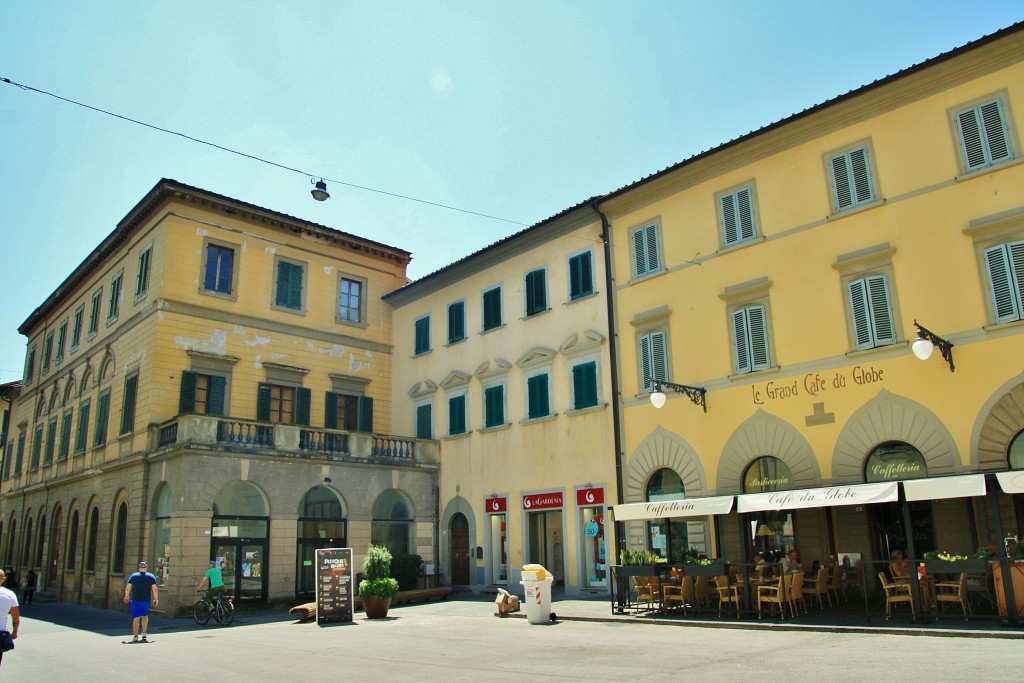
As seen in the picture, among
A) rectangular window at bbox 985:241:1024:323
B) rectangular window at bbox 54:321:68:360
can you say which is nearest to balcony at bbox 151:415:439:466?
rectangular window at bbox 54:321:68:360

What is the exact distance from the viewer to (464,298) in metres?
28.7

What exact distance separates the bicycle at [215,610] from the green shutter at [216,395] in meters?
7.51

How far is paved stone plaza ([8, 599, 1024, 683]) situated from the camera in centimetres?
970

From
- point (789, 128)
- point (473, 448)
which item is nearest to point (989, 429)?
point (789, 128)

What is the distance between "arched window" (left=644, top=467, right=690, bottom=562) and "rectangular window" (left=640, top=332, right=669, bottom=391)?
2.46 m

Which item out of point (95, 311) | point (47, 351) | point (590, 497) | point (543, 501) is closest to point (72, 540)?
point (95, 311)

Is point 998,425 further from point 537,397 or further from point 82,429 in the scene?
point 82,429

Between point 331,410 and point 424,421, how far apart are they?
3.48m

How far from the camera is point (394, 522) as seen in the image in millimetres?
27438

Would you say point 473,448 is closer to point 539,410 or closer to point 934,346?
point 539,410

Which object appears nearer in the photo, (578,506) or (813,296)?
(813,296)

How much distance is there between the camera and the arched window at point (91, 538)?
28486mm

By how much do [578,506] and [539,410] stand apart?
11.0ft

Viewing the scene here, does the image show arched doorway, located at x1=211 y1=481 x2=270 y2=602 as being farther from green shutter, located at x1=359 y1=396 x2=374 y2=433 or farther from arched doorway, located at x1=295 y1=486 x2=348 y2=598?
green shutter, located at x1=359 y1=396 x2=374 y2=433
